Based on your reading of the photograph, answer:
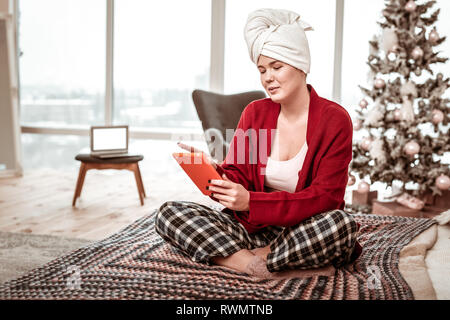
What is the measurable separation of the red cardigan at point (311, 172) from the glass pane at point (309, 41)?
2.97 m

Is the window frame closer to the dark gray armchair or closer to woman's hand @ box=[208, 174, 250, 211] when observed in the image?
the dark gray armchair

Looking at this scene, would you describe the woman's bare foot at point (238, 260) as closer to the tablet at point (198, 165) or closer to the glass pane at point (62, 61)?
the tablet at point (198, 165)

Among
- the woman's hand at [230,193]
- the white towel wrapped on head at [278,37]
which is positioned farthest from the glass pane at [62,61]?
the woman's hand at [230,193]

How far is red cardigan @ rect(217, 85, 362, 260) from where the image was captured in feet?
5.29

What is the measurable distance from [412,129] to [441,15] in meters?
1.42

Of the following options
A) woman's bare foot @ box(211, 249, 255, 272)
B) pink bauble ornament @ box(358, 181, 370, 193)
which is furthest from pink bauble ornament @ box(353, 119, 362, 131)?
woman's bare foot @ box(211, 249, 255, 272)

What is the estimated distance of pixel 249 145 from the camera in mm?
1906

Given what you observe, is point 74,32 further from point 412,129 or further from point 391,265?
point 391,265

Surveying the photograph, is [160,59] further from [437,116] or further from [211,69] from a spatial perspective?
[437,116]

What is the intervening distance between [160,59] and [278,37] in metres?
3.65

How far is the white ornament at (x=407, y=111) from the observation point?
3.39 meters

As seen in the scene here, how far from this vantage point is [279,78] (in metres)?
1.66

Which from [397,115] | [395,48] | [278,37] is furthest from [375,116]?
[278,37]
